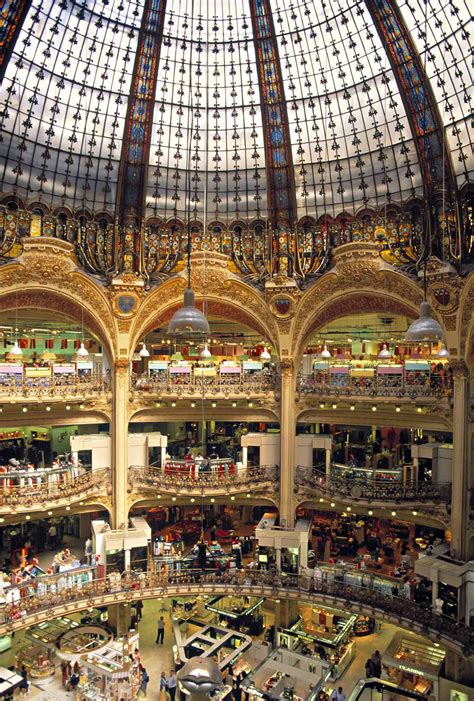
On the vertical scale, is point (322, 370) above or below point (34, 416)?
above

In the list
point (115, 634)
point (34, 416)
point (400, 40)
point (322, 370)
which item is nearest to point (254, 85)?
point (400, 40)

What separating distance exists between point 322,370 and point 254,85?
14.6 m

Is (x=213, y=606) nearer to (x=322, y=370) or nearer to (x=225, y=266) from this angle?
(x=322, y=370)

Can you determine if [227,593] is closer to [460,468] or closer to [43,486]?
[43,486]

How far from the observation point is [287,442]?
29.4 m

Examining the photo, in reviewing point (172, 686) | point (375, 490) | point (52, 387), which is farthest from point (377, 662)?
point (52, 387)

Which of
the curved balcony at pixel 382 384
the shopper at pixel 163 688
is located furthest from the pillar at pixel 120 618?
the curved balcony at pixel 382 384

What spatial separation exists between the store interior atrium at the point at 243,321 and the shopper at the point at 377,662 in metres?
0.13

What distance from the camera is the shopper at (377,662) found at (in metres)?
23.3

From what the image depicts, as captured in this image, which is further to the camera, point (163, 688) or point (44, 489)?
point (44, 489)

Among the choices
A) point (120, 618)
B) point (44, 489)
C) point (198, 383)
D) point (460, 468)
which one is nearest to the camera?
point (460, 468)

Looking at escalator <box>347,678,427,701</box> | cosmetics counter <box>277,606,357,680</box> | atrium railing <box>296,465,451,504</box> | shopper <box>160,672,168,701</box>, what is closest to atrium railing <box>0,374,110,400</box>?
atrium railing <box>296,465,451,504</box>

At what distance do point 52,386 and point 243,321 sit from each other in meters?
10.6

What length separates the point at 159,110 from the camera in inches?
1080
